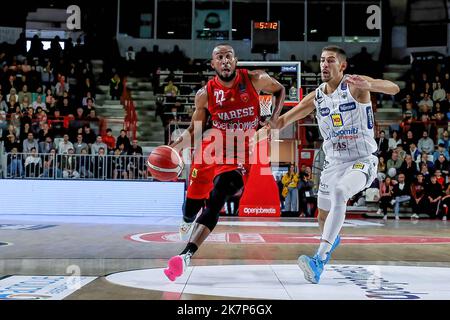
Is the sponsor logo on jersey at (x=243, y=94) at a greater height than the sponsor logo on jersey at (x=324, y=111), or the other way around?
the sponsor logo on jersey at (x=243, y=94)

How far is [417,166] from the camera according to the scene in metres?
16.8

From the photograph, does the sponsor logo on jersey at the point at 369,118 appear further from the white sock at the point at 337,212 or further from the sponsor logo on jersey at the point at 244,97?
the sponsor logo on jersey at the point at 244,97

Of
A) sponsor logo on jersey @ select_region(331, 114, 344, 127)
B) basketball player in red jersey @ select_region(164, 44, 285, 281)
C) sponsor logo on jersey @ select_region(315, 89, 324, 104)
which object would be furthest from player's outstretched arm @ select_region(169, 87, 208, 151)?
sponsor logo on jersey @ select_region(331, 114, 344, 127)

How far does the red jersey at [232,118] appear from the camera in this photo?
214 inches

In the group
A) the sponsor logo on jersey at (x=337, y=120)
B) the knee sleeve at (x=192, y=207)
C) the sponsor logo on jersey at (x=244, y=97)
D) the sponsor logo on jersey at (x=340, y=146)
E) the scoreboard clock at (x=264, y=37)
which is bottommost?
the knee sleeve at (x=192, y=207)

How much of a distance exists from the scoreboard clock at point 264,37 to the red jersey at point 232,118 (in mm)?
10499

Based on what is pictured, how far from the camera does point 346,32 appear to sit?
27797 mm

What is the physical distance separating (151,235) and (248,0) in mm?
20602

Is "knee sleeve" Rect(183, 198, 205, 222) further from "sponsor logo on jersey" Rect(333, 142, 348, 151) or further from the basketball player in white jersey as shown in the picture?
"sponsor logo on jersey" Rect(333, 142, 348, 151)

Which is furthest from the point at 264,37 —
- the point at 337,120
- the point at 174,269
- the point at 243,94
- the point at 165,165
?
the point at 174,269

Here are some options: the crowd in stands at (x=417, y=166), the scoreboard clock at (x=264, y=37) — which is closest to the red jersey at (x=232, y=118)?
the scoreboard clock at (x=264, y=37)

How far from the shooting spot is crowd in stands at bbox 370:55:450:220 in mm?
16203

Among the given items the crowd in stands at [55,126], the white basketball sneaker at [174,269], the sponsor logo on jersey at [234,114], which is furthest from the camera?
the crowd in stands at [55,126]

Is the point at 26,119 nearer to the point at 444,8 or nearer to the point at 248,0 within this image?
the point at 248,0
